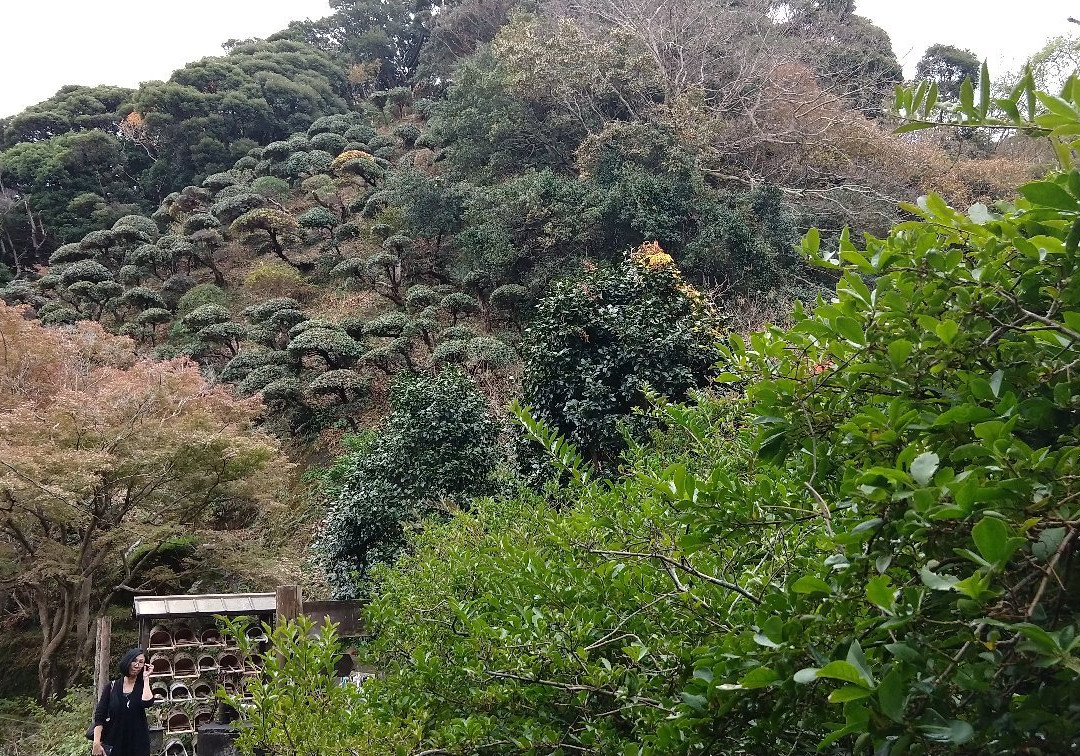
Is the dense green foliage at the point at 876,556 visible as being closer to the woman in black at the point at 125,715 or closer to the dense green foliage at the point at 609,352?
the woman in black at the point at 125,715

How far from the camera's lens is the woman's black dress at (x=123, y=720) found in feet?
11.8

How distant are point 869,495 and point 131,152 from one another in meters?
25.6

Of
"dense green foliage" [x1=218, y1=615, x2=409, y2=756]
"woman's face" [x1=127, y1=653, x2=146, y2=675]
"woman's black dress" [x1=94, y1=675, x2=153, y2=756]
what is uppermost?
"dense green foliage" [x1=218, y1=615, x2=409, y2=756]

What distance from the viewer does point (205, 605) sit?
5727 millimetres

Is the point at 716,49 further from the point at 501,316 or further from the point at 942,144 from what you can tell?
the point at 501,316

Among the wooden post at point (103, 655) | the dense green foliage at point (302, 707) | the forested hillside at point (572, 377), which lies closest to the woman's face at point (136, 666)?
the forested hillside at point (572, 377)

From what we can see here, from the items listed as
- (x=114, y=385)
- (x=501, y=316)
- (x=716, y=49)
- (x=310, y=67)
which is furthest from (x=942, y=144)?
(x=310, y=67)

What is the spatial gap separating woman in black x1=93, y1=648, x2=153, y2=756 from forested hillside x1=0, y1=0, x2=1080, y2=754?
1.19 m

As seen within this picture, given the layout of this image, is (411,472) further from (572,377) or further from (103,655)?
(103,655)

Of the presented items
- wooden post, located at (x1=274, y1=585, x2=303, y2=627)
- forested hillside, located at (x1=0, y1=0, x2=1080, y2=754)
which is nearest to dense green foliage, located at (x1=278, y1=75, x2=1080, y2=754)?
forested hillside, located at (x1=0, y1=0, x2=1080, y2=754)

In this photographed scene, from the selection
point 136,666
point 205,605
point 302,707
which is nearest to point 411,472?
point 205,605

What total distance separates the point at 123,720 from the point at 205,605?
218 cm

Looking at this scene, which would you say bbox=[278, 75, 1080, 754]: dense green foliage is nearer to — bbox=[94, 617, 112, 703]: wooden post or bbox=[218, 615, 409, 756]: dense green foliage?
bbox=[218, 615, 409, 756]: dense green foliage

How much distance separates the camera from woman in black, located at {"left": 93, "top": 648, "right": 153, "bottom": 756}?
3590mm
